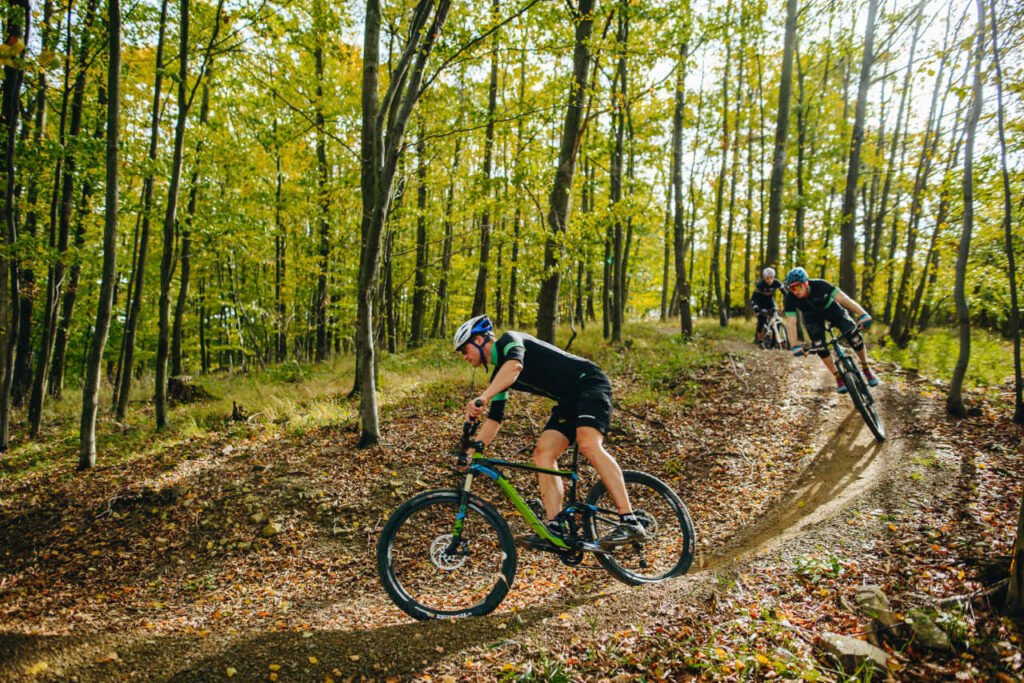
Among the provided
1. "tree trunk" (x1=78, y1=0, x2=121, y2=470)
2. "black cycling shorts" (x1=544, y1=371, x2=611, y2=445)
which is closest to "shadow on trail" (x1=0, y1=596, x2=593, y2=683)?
"black cycling shorts" (x1=544, y1=371, x2=611, y2=445)

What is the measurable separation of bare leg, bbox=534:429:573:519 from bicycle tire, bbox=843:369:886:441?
555 centimetres

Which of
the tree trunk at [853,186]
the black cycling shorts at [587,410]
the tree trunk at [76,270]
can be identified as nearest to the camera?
the black cycling shorts at [587,410]

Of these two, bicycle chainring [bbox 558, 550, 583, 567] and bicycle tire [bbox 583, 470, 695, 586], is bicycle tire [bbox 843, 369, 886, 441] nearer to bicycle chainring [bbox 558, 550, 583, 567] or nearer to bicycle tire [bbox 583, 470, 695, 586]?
bicycle tire [bbox 583, 470, 695, 586]

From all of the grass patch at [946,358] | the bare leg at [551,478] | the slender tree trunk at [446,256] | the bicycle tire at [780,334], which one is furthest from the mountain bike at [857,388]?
the bicycle tire at [780,334]

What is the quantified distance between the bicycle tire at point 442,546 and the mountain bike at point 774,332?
12.8 m

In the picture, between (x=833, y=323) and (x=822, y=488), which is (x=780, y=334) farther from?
(x=822, y=488)

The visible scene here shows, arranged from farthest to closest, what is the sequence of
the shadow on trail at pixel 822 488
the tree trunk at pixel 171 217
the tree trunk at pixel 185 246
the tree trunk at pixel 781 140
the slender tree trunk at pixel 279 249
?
the slender tree trunk at pixel 279 249 → the tree trunk at pixel 781 140 → the tree trunk at pixel 185 246 → the tree trunk at pixel 171 217 → the shadow on trail at pixel 822 488

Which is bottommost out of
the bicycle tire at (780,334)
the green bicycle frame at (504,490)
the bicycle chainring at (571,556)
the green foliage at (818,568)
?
the bicycle chainring at (571,556)

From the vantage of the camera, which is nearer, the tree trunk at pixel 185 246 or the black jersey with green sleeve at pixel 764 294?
the tree trunk at pixel 185 246

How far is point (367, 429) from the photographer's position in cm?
764

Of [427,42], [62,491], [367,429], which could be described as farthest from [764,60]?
[62,491]

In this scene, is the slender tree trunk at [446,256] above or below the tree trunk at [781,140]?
below

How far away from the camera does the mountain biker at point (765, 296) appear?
41.8 feet

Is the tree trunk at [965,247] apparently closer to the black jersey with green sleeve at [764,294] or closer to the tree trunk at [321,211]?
the black jersey with green sleeve at [764,294]
